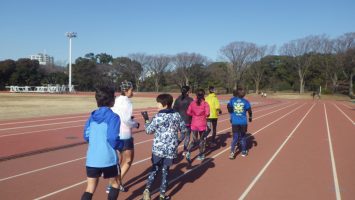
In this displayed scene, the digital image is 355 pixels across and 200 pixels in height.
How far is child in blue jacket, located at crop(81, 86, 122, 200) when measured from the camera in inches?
161

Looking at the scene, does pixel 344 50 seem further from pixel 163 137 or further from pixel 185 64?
pixel 163 137

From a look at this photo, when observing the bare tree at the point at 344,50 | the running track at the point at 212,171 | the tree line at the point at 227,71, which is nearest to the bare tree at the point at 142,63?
the tree line at the point at 227,71

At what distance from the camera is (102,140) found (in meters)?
4.13

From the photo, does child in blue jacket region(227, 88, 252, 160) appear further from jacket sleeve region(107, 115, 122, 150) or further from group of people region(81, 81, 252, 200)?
jacket sleeve region(107, 115, 122, 150)

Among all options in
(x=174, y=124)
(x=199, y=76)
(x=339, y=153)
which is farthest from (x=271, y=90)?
(x=174, y=124)

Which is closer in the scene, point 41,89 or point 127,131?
point 127,131

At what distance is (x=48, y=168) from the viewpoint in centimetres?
771

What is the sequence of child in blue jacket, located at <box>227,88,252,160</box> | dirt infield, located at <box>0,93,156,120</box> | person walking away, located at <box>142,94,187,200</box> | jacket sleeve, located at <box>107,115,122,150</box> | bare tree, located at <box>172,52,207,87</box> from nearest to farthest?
1. jacket sleeve, located at <box>107,115,122,150</box>
2. person walking away, located at <box>142,94,187,200</box>
3. child in blue jacket, located at <box>227,88,252,160</box>
4. dirt infield, located at <box>0,93,156,120</box>
5. bare tree, located at <box>172,52,207,87</box>

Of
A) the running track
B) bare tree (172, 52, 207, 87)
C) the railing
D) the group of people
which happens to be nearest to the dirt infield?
the running track

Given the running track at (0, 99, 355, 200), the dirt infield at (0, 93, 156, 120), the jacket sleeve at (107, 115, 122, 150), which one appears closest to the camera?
the jacket sleeve at (107, 115, 122, 150)

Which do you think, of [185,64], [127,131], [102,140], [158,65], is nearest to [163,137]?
[127,131]

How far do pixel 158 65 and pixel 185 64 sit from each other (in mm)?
6397

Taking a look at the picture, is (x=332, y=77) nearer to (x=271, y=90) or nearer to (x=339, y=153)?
(x=271, y=90)

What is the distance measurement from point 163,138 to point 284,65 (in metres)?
77.3
